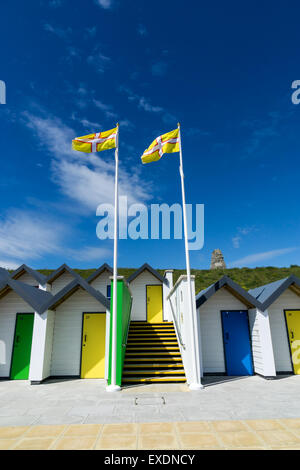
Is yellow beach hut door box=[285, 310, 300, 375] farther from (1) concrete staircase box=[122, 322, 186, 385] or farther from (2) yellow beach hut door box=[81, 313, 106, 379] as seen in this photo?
(2) yellow beach hut door box=[81, 313, 106, 379]

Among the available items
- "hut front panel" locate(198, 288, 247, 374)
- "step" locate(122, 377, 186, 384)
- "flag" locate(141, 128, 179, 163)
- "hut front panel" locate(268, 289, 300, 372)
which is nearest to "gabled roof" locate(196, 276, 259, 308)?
"hut front panel" locate(198, 288, 247, 374)

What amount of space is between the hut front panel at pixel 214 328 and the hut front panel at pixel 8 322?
23.7 feet

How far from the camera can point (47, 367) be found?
9047 mm

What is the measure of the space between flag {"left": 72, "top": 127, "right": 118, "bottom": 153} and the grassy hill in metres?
27.9

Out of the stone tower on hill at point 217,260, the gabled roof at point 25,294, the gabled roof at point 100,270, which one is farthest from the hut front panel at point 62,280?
the stone tower on hill at point 217,260

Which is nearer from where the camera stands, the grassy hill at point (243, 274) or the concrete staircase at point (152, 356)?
the concrete staircase at point (152, 356)

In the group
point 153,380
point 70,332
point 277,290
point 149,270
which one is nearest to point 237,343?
point 277,290

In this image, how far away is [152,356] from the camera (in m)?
9.14

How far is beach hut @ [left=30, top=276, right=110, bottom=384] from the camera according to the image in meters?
9.14

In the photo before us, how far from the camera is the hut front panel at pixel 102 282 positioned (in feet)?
49.2

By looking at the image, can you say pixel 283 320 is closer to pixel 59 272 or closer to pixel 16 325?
pixel 16 325

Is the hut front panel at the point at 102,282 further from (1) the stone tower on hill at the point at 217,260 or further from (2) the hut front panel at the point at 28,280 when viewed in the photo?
(1) the stone tower on hill at the point at 217,260
